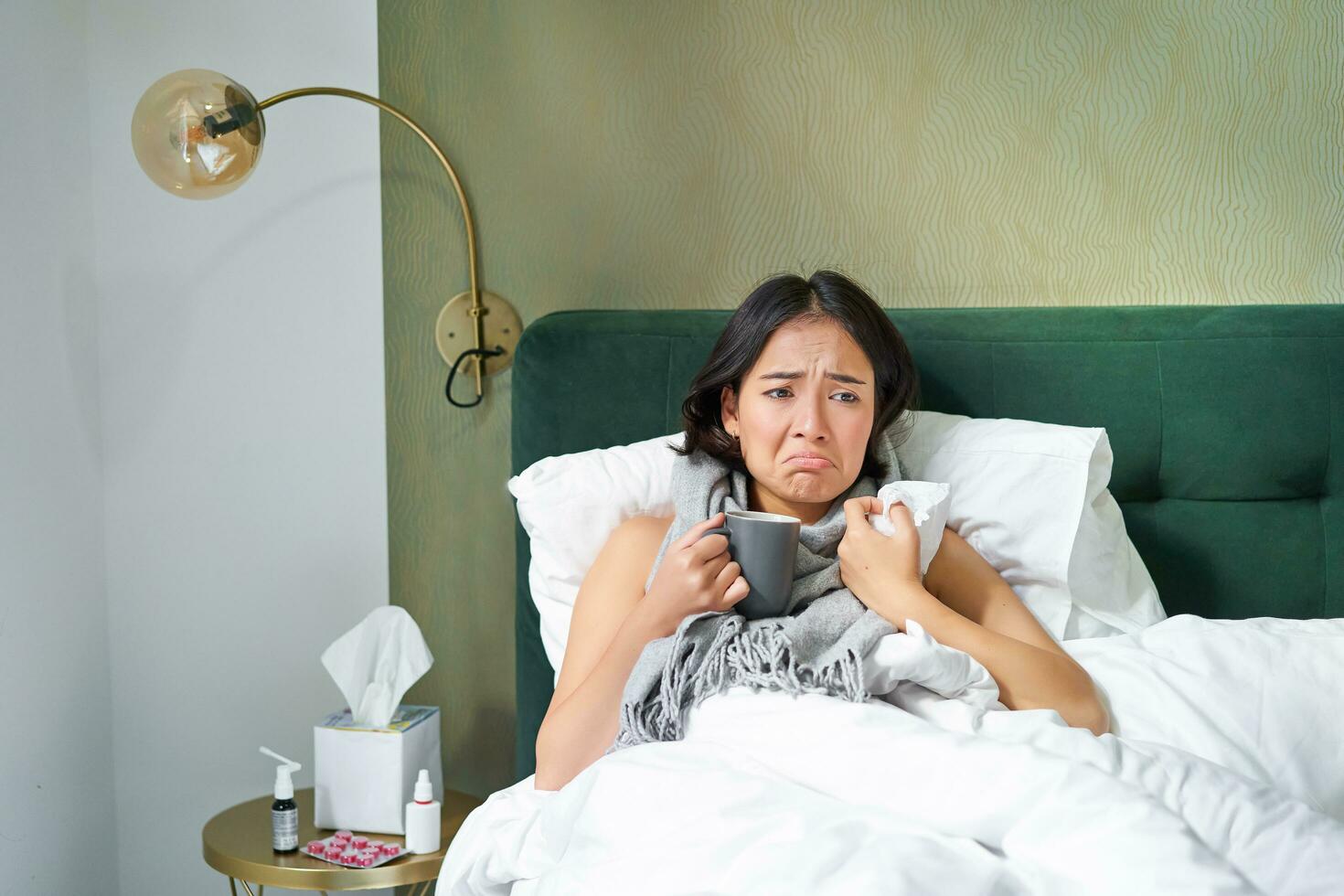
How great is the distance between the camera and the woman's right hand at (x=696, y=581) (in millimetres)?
1208

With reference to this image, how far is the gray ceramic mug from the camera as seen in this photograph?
1179 millimetres

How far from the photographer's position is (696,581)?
120 cm

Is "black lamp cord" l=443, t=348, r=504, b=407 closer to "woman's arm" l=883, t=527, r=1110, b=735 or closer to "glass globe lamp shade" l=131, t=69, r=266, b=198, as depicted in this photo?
"glass globe lamp shade" l=131, t=69, r=266, b=198

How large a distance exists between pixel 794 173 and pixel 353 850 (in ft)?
4.25

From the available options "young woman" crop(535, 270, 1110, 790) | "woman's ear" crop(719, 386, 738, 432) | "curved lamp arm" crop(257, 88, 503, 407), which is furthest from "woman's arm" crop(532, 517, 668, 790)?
"curved lamp arm" crop(257, 88, 503, 407)

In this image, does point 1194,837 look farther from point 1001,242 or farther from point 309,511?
point 309,511

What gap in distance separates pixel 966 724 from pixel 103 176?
1.66 meters

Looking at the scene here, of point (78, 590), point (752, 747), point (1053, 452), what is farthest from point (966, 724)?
point (78, 590)

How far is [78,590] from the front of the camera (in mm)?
1830

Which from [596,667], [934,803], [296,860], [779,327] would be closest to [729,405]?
[779,327]

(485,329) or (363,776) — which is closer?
(363,776)

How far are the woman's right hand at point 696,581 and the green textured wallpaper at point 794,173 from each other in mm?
740

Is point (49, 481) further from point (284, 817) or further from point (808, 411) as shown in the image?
point (808, 411)

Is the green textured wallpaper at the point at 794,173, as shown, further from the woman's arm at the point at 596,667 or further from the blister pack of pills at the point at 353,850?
the woman's arm at the point at 596,667
